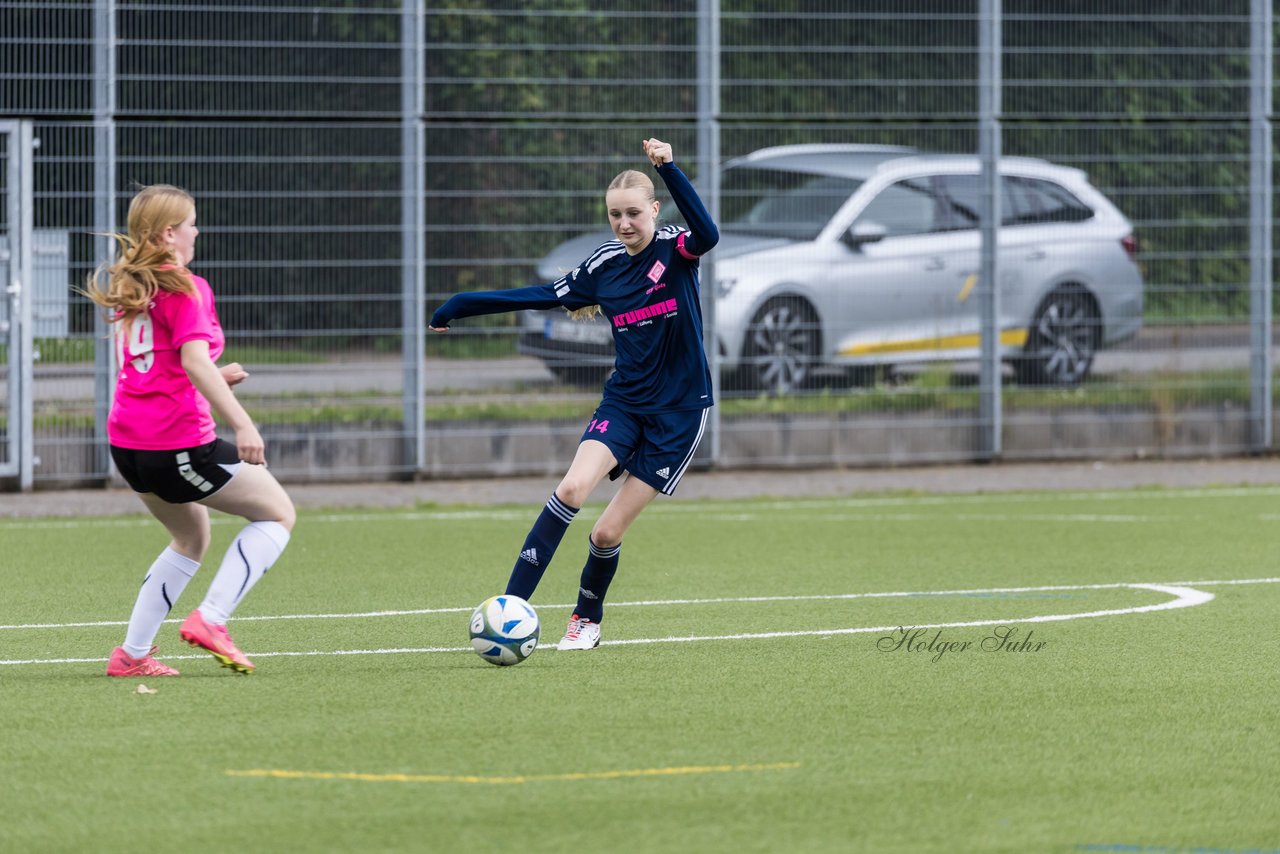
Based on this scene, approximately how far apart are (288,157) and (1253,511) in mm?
6649

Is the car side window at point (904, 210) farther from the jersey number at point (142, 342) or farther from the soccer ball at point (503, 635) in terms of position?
the jersey number at point (142, 342)

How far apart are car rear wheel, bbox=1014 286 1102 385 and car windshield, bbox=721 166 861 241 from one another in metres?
1.78

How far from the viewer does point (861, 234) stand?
45.3 feet

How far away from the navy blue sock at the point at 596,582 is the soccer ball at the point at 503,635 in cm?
49

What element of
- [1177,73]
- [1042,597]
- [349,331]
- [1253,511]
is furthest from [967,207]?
[1042,597]

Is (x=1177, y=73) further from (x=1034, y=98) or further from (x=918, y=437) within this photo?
(x=918, y=437)

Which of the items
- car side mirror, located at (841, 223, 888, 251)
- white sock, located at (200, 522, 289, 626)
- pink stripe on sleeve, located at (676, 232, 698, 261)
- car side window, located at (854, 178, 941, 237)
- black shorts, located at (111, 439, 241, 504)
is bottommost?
white sock, located at (200, 522, 289, 626)

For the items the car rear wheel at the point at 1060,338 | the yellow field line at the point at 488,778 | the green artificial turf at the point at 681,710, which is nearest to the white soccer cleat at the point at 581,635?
the green artificial turf at the point at 681,710

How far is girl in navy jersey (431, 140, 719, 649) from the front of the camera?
6992 mm

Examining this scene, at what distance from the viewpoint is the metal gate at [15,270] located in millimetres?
12414

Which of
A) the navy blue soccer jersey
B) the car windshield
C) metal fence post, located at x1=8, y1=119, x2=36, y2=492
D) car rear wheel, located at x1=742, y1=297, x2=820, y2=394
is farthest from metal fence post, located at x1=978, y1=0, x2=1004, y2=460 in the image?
the navy blue soccer jersey

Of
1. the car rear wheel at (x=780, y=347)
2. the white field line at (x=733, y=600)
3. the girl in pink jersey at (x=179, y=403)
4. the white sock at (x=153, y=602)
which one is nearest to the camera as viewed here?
the girl in pink jersey at (x=179, y=403)

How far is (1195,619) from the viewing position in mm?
7605

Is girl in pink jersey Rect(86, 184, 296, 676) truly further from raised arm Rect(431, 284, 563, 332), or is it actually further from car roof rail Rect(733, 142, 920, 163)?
car roof rail Rect(733, 142, 920, 163)
